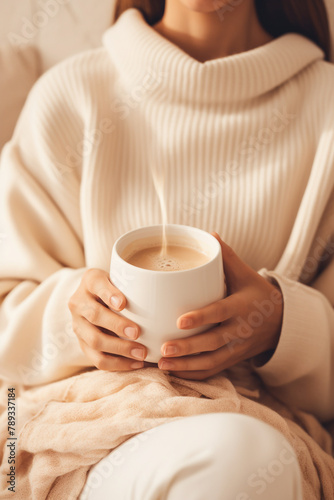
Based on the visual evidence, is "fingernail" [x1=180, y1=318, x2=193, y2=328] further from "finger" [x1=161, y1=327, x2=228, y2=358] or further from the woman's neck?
the woman's neck

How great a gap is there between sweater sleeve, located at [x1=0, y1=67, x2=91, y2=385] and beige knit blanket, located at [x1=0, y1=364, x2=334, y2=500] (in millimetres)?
115

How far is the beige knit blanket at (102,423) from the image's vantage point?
1.87 feet

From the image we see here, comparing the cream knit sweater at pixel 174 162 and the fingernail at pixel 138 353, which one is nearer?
the fingernail at pixel 138 353

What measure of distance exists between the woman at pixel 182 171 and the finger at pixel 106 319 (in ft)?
0.45

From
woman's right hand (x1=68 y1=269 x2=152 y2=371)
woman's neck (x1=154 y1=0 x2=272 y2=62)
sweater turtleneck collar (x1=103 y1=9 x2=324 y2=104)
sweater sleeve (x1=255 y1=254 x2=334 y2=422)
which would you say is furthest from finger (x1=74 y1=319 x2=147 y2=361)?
woman's neck (x1=154 y1=0 x2=272 y2=62)

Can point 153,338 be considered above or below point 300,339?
above

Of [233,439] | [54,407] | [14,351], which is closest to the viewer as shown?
[233,439]

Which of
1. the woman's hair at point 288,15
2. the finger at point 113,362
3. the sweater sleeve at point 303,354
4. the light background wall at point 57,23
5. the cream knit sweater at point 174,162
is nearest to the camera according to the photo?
the finger at point 113,362

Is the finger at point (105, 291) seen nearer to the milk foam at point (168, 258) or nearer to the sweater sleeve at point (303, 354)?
the milk foam at point (168, 258)

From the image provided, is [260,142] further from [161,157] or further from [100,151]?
A: [100,151]

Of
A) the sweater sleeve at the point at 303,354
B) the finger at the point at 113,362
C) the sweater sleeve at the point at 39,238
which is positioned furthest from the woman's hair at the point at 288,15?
the finger at the point at 113,362

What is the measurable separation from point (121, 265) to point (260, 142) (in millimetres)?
467

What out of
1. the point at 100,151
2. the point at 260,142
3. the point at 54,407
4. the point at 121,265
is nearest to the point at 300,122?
the point at 260,142

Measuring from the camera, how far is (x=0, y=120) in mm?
1056
